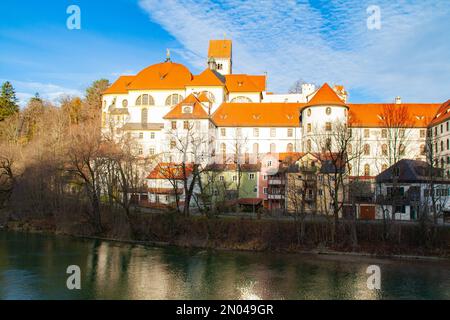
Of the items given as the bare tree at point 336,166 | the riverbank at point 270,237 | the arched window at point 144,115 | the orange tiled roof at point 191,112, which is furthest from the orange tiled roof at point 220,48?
the riverbank at point 270,237

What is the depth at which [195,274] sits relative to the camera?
2384 cm

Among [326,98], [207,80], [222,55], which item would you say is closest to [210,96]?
[207,80]

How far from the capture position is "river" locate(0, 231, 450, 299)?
20.0 meters

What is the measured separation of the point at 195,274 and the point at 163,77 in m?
39.9

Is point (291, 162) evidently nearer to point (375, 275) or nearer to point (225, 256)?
point (225, 256)

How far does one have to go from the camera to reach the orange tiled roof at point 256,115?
2079 inches

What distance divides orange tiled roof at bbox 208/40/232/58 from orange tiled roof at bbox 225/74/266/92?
51.7ft

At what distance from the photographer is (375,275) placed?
79.6 feet

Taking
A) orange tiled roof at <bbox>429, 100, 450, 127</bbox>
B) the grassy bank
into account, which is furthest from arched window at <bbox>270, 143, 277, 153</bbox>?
the grassy bank

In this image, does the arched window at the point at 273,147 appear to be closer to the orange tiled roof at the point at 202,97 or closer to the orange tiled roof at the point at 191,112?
the orange tiled roof at the point at 191,112

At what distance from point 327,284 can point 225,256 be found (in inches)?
361

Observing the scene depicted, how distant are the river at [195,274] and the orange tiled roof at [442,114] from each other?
23422 mm

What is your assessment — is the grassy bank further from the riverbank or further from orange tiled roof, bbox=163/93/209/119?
orange tiled roof, bbox=163/93/209/119
